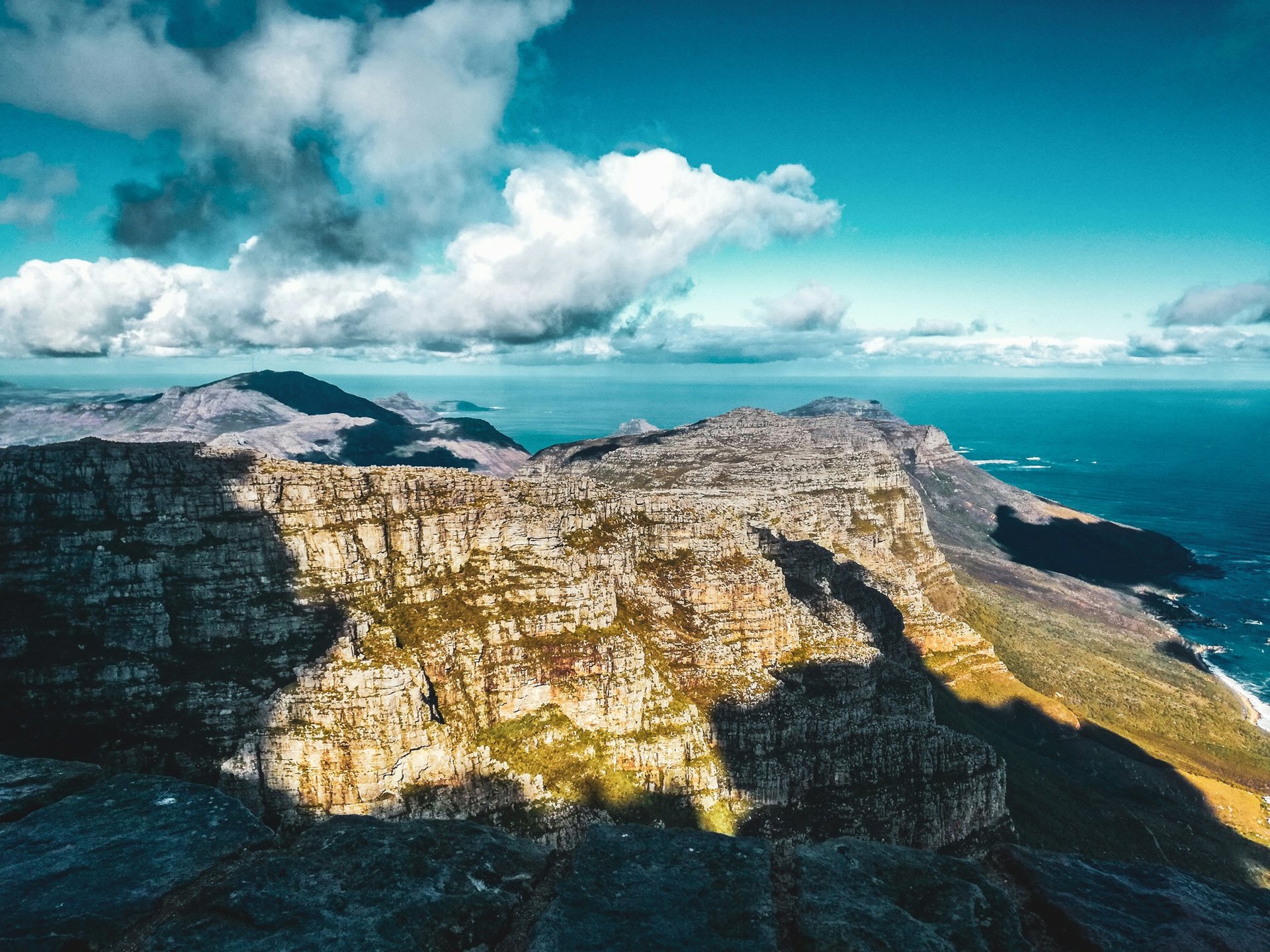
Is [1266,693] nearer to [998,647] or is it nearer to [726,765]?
[998,647]

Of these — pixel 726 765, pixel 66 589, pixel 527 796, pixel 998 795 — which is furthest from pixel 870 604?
pixel 66 589

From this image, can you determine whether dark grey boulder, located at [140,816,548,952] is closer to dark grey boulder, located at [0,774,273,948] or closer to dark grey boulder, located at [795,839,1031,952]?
dark grey boulder, located at [0,774,273,948]

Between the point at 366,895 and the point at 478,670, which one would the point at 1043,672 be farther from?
the point at 366,895

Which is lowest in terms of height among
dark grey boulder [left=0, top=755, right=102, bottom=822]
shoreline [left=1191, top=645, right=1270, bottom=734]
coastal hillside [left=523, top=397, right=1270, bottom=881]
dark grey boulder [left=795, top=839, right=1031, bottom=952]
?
shoreline [left=1191, top=645, right=1270, bottom=734]

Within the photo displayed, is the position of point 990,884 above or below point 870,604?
above

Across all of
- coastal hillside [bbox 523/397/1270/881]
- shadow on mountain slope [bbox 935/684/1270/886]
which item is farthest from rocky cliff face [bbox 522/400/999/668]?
shadow on mountain slope [bbox 935/684/1270/886]
